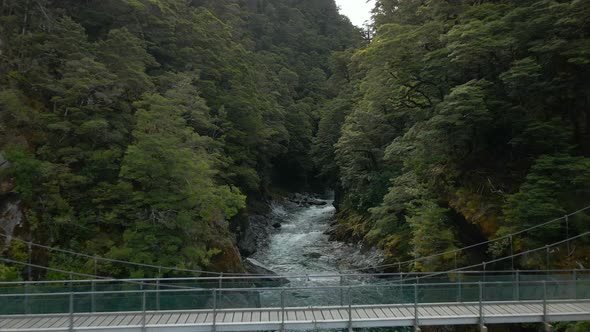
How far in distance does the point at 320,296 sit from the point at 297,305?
0.59 m

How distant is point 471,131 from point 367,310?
24.7 ft

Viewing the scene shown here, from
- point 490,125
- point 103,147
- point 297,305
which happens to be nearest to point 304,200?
point 490,125

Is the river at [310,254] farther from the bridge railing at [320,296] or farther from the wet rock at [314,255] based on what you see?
the bridge railing at [320,296]

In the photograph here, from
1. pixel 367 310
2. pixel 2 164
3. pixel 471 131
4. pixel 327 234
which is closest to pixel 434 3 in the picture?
pixel 471 131

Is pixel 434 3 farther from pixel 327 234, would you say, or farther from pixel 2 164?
pixel 2 164

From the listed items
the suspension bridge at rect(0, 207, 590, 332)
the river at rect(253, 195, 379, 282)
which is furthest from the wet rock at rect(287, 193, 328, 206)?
the suspension bridge at rect(0, 207, 590, 332)

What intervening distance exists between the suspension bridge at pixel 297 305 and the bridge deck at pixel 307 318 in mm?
20

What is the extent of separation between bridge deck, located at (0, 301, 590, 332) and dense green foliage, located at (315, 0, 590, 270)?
2.16 metres

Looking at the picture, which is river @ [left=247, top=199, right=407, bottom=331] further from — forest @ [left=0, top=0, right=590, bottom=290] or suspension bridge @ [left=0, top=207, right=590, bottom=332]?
forest @ [left=0, top=0, right=590, bottom=290]

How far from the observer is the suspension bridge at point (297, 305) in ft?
27.6

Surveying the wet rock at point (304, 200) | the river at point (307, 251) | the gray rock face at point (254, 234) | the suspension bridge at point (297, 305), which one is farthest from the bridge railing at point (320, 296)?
the wet rock at point (304, 200)

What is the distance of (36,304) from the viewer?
8.48 m

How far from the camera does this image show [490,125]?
13273 millimetres

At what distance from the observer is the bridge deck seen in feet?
27.3
